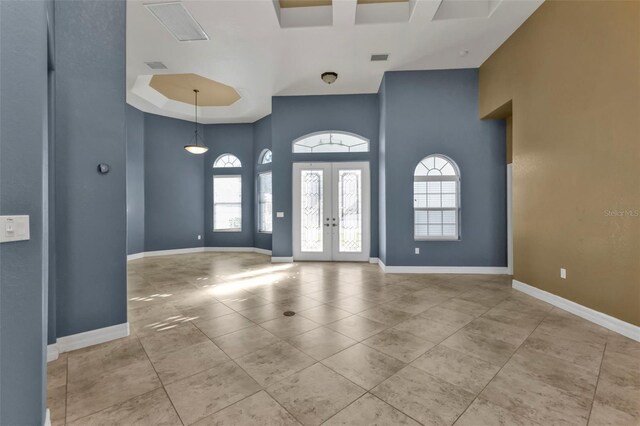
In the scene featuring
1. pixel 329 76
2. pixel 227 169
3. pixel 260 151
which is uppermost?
pixel 329 76

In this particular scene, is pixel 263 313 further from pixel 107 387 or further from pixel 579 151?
pixel 579 151

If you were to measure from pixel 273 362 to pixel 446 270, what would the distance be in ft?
13.5

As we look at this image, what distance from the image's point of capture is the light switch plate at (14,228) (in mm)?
1128

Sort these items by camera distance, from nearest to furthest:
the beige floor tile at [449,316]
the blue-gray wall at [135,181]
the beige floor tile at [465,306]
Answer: the beige floor tile at [449,316]
the beige floor tile at [465,306]
the blue-gray wall at [135,181]

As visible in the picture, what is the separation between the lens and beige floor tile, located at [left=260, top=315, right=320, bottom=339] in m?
2.75

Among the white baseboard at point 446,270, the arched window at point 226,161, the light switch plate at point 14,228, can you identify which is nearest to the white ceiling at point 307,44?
the arched window at point 226,161

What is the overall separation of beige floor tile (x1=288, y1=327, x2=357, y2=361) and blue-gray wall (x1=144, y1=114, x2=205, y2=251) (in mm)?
6532

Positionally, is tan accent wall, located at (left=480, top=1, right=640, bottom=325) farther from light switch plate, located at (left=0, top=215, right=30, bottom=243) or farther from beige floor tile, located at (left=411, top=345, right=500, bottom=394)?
light switch plate, located at (left=0, top=215, right=30, bottom=243)

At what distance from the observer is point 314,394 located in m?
1.83

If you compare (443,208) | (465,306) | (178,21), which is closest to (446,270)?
(443,208)

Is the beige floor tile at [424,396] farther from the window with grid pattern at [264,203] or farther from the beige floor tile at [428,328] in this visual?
the window with grid pattern at [264,203]

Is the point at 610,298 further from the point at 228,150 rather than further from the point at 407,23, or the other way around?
the point at 228,150

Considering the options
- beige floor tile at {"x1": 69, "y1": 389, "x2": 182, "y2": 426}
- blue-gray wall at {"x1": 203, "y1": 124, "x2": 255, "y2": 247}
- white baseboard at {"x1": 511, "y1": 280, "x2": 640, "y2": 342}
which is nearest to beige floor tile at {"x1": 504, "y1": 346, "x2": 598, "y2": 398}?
white baseboard at {"x1": 511, "y1": 280, "x2": 640, "y2": 342}

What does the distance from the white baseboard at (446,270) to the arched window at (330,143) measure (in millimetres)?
2782
